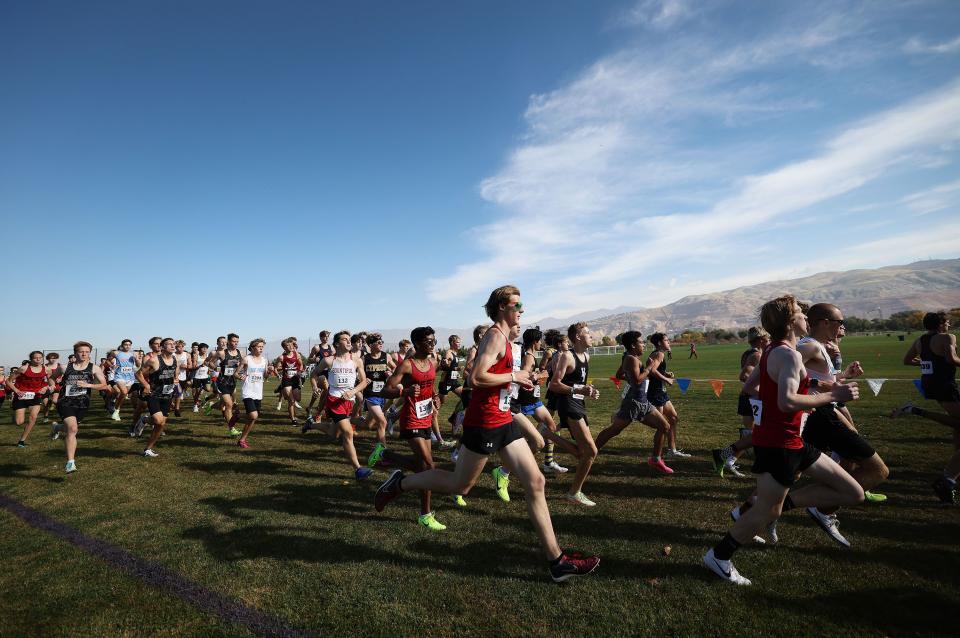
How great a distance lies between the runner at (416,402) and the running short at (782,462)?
11.8ft

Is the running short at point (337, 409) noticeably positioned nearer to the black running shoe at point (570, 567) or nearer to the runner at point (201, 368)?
the black running shoe at point (570, 567)

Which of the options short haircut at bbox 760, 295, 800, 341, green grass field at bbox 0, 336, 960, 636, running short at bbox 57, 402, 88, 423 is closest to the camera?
green grass field at bbox 0, 336, 960, 636

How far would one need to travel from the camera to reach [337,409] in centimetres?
741

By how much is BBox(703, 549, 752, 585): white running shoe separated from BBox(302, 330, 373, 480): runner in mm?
4925

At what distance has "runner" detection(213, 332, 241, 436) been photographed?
11.8 m

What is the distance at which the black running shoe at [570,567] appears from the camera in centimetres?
375

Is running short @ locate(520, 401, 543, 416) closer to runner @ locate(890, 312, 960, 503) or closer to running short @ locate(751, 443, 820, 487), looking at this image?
running short @ locate(751, 443, 820, 487)

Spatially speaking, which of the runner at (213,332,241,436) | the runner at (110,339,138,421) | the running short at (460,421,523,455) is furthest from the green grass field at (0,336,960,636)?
the runner at (110,339,138,421)

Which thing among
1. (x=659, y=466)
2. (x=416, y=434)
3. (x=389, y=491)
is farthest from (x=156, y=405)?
(x=659, y=466)

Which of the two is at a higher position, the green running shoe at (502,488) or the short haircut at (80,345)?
the short haircut at (80,345)

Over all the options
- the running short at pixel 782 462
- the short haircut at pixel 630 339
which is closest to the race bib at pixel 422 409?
the short haircut at pixel 630 339

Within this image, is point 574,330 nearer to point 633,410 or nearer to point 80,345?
point 633,410

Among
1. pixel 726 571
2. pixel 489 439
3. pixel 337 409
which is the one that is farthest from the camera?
pixel 337 409

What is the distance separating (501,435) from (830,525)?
3583mm
